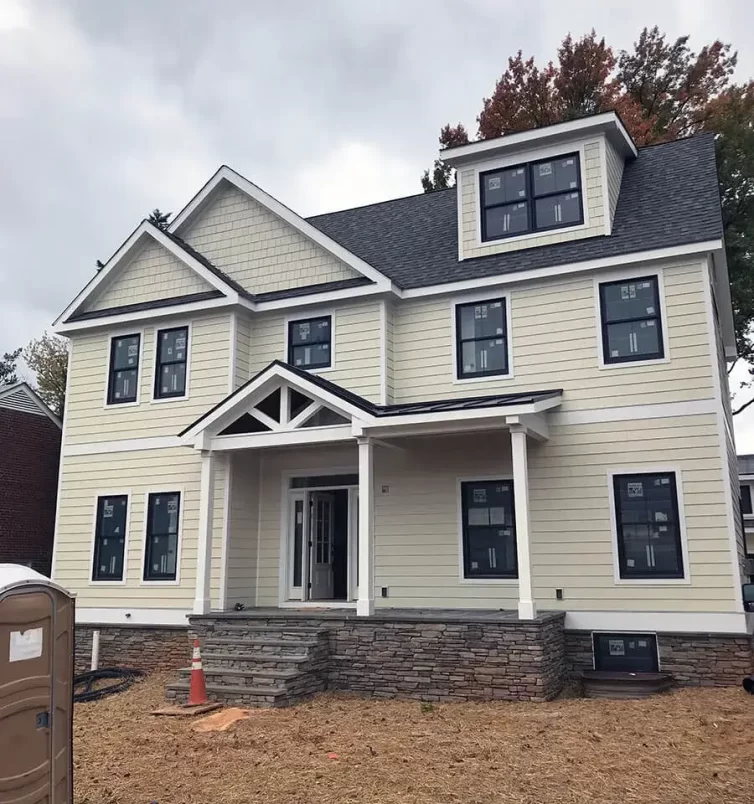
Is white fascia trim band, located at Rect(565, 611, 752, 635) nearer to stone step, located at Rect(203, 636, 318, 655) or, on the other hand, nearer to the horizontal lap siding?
the horizontal lap siding

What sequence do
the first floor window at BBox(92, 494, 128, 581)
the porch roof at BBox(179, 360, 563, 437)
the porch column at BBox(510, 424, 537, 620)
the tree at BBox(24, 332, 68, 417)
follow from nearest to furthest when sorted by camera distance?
the porch column at BBox(510, 424, 537, 620), the porch roof at BBox(179, 360, 563, 437), the first floor window at BBox(92, 494, 128, 581), the tree at BBox(24, 332, 68, 417)

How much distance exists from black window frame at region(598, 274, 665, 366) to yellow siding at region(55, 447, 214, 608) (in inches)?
256

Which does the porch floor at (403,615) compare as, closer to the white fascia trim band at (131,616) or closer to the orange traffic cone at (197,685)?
the white fascia trim band at (131,616)

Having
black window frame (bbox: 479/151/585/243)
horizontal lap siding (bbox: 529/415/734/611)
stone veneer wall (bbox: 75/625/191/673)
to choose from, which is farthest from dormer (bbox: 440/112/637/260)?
stone veneer wall (bbox: 75/625/191/673)

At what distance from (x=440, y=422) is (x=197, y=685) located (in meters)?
4.65

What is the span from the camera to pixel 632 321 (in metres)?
11.3

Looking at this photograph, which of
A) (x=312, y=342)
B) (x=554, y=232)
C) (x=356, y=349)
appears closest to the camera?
(x=554, y=232)

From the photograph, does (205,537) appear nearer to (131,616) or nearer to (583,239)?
(131,616)

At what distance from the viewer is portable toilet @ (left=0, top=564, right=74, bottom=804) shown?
4.60 m

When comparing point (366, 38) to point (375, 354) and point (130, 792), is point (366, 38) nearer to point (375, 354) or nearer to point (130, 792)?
point (375, 354)

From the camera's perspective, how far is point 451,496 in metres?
11.9

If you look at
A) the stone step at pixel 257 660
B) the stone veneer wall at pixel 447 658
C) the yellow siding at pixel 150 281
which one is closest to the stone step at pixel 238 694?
the stone step at pixel 257 660

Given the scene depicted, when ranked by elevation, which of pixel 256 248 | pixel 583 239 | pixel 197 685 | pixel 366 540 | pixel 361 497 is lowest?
pixel 197 685

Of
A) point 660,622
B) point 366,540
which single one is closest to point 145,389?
point 366,540
